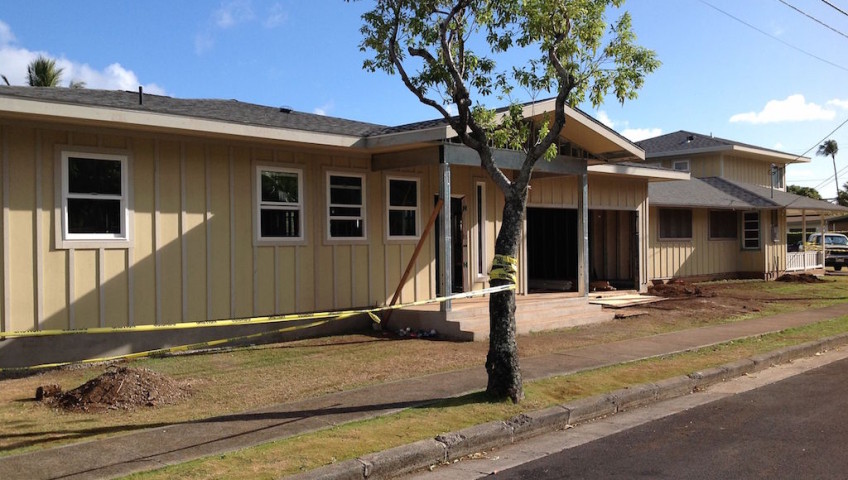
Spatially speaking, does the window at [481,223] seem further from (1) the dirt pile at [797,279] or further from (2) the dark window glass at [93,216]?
(1) the dirt pile at [797,279]

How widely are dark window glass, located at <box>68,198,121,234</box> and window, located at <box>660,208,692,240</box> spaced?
1737 centimetres

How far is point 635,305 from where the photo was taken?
1727cm

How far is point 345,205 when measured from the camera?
1316 cm

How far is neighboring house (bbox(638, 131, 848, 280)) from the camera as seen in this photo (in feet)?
75.5

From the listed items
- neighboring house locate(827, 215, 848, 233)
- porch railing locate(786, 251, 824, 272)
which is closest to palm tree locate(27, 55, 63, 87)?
porch railing locate(786, 251, 824, 272)

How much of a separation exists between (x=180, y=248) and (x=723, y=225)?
2078 centimetres

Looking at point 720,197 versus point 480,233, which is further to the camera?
point 720,197

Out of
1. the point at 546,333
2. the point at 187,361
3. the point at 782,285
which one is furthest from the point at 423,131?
the point at 782,285

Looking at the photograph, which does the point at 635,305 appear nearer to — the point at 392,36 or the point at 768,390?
the point at 768,390

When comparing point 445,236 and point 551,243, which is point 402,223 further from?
point 551,243

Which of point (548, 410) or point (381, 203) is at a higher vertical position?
point (381, 203)

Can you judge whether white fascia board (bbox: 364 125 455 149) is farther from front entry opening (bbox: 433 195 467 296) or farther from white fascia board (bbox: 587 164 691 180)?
white fascia board (bbox: 587 164 691 180)

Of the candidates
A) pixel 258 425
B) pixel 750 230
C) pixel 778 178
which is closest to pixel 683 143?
pixel 778 178

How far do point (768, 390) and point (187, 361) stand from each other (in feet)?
26.1
